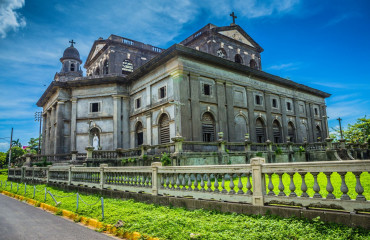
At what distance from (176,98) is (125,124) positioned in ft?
29.3

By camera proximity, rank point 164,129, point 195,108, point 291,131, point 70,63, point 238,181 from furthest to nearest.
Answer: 1. point 70,63
2. point 291,131
3. point 164,129
4. point 195,108
5. point 238,181

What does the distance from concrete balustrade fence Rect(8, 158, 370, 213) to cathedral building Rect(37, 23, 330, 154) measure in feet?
29.9

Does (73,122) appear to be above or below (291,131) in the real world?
above

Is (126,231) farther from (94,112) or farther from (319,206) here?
(94,112)

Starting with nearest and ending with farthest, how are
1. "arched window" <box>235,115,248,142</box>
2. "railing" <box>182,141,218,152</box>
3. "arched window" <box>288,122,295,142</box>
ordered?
"railing" <box>182,141,218,152</box> → "arched window" <box>235,115,248,142</box> → "arched window" <box>288,122,295,142</box>

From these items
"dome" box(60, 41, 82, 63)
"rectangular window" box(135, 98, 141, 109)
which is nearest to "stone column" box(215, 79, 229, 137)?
"rectangular window" box(135, 98, 141, 109)

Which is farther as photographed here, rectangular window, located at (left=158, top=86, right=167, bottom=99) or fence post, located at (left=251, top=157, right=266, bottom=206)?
rectangular window, located at (left=158, top=86, right=167, bottom=99)

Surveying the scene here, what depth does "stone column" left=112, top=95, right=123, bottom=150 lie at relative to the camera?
26853 mm

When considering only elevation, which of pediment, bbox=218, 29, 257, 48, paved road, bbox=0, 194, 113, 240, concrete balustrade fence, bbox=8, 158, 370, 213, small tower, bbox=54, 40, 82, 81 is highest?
pediment, bbox=218, 29, 257, 48

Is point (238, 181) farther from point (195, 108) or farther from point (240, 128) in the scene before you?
point (240, 128)

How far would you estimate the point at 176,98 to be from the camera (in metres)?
20.9

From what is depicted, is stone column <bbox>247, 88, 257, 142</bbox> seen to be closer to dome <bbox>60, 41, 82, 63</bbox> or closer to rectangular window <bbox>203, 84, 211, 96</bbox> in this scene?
rectangular window <bbox>203, 84, 211, 96</bbox>

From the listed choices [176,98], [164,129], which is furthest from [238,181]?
[164,129]

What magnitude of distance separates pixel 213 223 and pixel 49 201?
857 centimetres
